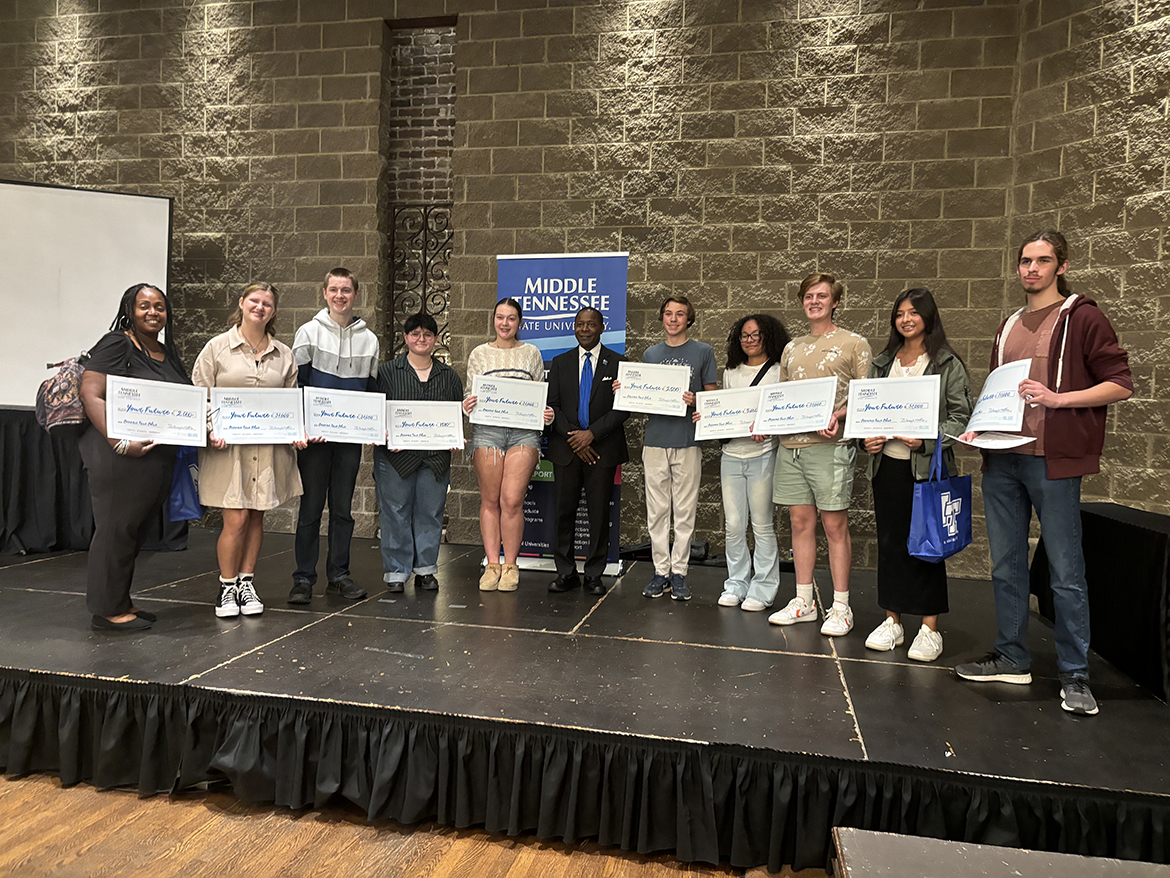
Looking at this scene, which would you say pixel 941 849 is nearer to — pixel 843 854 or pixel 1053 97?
pixel 843 854

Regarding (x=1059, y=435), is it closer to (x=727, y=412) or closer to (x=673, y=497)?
(x=727, y=412)

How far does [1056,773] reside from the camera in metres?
2.21

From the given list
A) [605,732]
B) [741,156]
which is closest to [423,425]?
[605,732]

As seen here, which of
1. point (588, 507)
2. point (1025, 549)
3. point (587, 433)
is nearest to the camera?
point (1025, 549)

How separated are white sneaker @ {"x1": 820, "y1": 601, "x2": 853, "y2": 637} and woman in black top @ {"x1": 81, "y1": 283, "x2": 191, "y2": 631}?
3.12 m

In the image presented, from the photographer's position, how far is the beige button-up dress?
11.5 ft

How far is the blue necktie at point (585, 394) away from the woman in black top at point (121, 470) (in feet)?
6.65

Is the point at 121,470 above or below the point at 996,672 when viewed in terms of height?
above

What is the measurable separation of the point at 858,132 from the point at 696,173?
1.12 meters

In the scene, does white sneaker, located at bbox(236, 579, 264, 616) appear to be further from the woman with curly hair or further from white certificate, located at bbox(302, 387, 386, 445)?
the woman with curly hair

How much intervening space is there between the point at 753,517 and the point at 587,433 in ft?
3.29

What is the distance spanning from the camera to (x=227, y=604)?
11.8 feet

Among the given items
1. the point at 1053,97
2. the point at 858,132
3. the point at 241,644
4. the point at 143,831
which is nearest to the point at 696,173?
the point at 858,132

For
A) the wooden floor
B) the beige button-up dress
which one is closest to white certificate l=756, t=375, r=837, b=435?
the wooden floor
